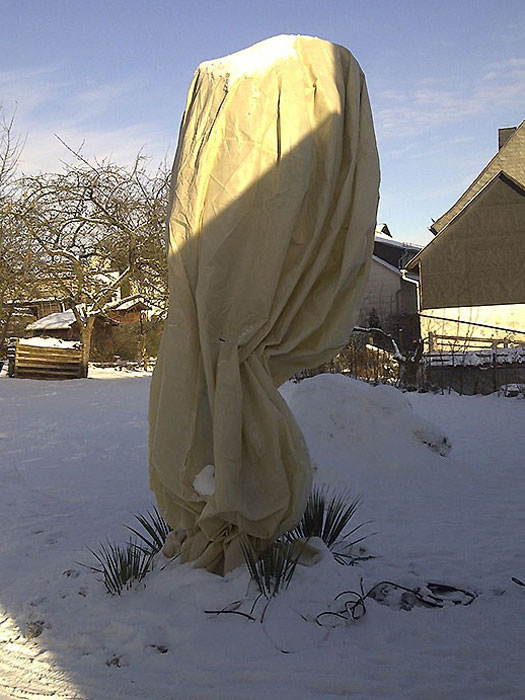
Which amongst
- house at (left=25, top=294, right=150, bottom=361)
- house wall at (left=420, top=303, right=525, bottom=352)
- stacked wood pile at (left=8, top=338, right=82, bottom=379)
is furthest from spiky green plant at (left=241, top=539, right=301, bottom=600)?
house wall at (left=420, top=303, right=525, bottom=352)

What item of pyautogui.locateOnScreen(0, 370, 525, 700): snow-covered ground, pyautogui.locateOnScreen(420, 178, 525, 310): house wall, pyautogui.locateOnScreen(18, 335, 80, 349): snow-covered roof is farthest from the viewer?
pyautogui.locateOnScreen(420, 178, 525, 310): house wall

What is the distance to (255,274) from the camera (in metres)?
4.07

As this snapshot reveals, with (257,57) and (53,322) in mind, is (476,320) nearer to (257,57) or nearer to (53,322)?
(53,322)

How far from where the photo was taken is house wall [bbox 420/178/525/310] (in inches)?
1040

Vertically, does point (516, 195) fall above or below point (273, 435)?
above

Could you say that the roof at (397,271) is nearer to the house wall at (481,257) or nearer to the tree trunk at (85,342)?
the house wall at (481,257)

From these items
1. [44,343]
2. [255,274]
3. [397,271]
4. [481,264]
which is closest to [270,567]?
[255,274]

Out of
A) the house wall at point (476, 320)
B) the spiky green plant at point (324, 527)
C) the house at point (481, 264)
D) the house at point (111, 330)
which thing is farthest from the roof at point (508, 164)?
the spiky green plant at point (324, 527)

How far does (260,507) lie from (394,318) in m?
27.7

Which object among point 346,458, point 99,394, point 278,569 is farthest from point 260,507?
point 99,394

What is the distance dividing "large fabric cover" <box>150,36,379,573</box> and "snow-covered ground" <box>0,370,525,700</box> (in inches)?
20.2

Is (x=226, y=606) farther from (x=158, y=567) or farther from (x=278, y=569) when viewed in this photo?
(x=158, y=567)

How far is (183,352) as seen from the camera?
4055mm

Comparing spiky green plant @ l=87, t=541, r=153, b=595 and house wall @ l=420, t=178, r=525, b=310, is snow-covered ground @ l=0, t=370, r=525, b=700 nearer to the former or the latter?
spiky green plant @ l=87, t=541, r=153, b=595
